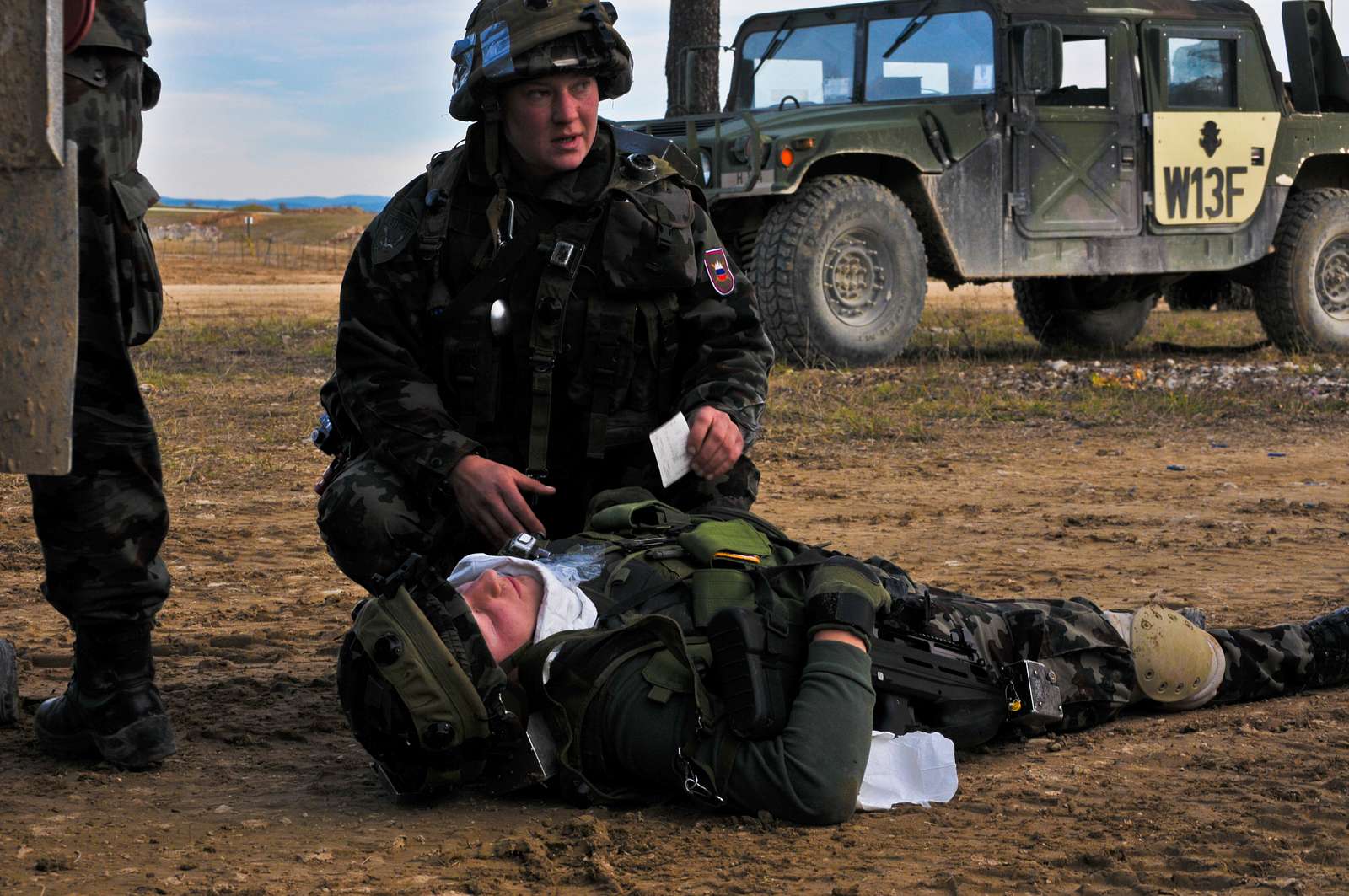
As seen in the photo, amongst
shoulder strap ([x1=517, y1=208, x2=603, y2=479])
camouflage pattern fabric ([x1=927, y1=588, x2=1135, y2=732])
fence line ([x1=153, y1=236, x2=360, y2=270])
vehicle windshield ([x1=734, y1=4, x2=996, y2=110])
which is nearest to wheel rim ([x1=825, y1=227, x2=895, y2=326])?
vehicle windshield ([x1=734, y1=4, x2=996, y2=110])

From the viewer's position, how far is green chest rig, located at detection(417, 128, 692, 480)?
3326 mm

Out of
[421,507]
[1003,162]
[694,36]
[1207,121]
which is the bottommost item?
[421,507]

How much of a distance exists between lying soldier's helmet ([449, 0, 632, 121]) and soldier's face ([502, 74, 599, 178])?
0.10 ft

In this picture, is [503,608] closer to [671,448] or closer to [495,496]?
[495,496]

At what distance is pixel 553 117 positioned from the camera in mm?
3279

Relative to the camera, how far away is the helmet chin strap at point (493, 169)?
11.0 feet

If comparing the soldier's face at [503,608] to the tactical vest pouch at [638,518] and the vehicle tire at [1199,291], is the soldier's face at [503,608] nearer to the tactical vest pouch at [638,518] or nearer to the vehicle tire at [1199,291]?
the tactical vest pouch at [638,518]

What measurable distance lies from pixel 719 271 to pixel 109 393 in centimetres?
124

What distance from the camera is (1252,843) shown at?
2420mm

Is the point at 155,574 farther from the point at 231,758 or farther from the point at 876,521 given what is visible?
the point at 876,521

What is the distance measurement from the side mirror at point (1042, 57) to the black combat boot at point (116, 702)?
722cm

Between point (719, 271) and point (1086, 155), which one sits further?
point (1086, 155)

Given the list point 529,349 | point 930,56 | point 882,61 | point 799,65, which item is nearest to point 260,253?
point 799,65

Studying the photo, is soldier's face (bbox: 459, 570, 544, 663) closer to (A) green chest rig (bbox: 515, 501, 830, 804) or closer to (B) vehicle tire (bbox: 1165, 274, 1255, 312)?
(A) green chest rig (bbox: 515, 501, 830, 804)
